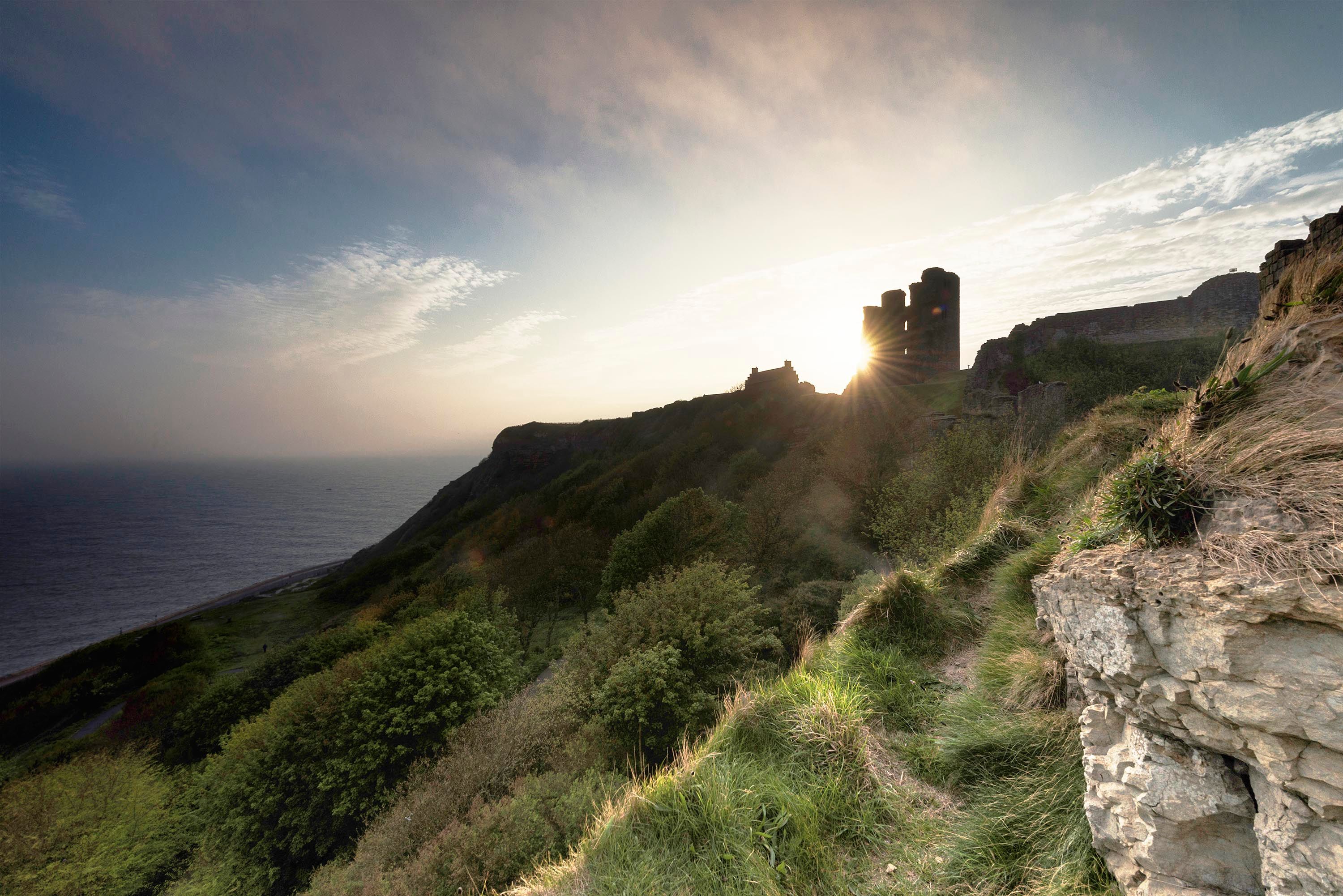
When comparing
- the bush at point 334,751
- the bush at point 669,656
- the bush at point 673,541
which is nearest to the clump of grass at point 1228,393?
the bush at point 669,656

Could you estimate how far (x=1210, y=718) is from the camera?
99.2 inches

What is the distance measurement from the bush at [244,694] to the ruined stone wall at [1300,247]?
1500 inches

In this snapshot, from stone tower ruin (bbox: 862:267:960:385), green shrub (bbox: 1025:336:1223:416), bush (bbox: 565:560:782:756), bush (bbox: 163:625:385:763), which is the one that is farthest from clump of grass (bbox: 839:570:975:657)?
stone tower ruin (bbox: 862:267:960:385)

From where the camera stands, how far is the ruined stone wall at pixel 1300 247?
22.3 feet

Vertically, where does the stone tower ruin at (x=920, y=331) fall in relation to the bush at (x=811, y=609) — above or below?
above

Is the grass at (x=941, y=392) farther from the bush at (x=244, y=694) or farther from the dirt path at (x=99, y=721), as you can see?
the dirt path at (x=99, y=721)

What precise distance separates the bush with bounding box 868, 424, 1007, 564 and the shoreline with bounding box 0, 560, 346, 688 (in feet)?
258

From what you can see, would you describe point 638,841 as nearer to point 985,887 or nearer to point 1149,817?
point 985,887

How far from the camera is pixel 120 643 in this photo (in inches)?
1871

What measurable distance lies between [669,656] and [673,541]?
13219mm

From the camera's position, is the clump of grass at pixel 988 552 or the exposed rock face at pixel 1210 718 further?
the clump of grass at pixel 988 552

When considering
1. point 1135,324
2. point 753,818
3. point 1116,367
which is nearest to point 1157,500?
point 753,818

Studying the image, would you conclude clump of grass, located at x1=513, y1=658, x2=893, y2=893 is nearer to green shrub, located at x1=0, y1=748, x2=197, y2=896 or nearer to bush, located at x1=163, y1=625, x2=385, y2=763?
green shrub, located at x1=0, y1=748, x2=197, y2=896

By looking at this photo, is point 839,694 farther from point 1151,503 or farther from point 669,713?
point 669,713
